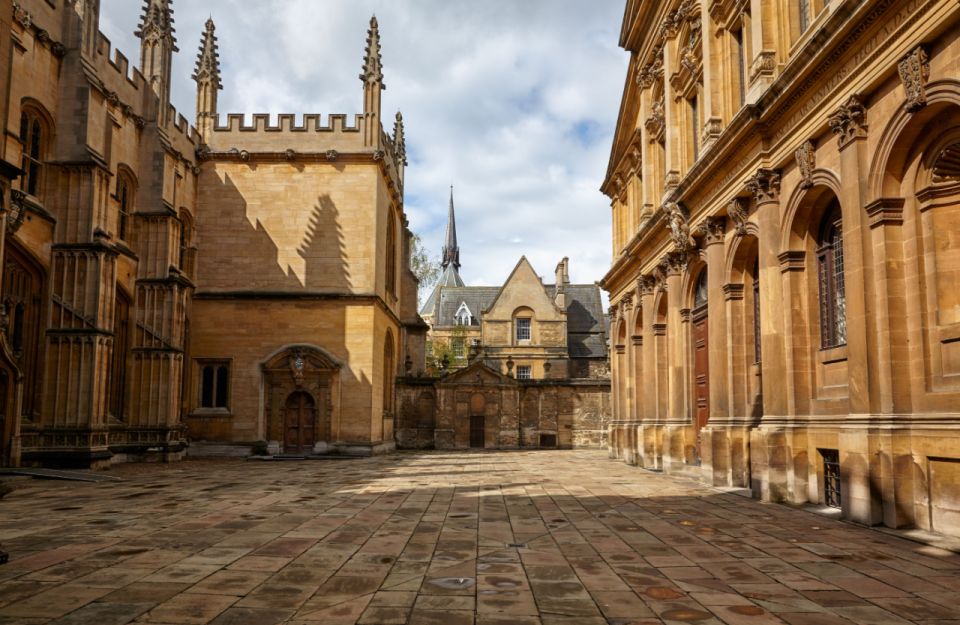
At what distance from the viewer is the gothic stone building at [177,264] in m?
19.8

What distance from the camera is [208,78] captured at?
31625mm

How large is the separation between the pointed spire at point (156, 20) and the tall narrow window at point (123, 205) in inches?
240

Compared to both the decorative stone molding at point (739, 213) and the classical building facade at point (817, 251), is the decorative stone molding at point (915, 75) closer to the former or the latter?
the classical building facade at point (817, 251)

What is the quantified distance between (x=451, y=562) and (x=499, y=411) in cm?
3083

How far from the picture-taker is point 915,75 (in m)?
9.80

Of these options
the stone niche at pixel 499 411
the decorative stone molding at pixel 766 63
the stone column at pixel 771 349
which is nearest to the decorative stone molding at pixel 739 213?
the stone column at pixel 771 349

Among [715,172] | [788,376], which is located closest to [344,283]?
[715,172]

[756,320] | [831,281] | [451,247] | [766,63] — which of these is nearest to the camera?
[831,281]

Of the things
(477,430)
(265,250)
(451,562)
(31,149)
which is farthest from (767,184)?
(477,430)

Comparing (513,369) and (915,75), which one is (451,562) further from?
(513,369)

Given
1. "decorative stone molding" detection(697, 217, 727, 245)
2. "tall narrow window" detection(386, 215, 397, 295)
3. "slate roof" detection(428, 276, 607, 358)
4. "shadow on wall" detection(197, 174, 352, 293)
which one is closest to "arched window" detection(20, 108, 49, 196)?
"shadow on wall" detection(197, 174, 352, 293)

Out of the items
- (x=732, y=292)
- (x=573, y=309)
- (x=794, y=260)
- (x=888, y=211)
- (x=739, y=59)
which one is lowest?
(x=732, y=292)

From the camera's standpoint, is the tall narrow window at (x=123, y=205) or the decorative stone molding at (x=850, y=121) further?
the tall narrow window at (x=123, y=205)

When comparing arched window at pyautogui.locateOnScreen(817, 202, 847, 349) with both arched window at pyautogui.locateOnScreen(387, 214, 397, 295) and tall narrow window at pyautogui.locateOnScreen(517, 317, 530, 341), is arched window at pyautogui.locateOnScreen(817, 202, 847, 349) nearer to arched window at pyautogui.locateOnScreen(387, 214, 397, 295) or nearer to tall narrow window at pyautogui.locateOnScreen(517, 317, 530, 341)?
arched window at pyautogui.locateOnScreen(387, 214, 397, 295)
